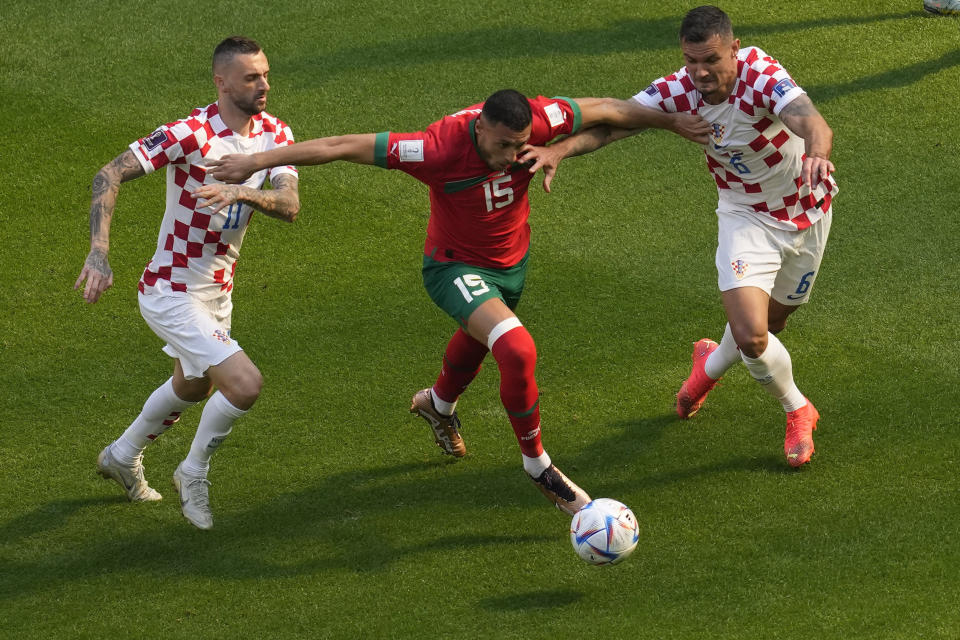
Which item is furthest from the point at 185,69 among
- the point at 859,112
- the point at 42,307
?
the point at 859,112

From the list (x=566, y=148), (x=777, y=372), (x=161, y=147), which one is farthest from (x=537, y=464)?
(x=161, y=147)

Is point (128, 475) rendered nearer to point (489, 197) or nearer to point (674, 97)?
point (489, 197)

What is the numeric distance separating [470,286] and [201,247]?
1266mm

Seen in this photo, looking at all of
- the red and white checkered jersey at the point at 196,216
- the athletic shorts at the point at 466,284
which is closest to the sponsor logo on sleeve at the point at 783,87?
the athletic shorts at the point at 466,284

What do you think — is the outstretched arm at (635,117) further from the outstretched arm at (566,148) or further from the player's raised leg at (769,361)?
the player's raised leg at (769,361)

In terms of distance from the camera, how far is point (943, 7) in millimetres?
10641

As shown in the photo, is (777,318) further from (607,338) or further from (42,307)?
(42,307)

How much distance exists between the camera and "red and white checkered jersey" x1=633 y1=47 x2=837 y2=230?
18.5ft

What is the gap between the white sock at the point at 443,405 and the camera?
6137 mm

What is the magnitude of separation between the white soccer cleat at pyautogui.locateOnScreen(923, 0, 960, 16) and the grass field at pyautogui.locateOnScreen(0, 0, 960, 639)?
7.7 inches

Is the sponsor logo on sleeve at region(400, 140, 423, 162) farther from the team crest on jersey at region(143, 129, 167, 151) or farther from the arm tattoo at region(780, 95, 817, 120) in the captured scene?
the arm tattoo at region(780, 95, 817, 120)

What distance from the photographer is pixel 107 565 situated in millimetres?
5578

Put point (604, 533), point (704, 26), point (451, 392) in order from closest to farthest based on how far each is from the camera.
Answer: point (604, 533) → point (704, 26) → point (451, 392)

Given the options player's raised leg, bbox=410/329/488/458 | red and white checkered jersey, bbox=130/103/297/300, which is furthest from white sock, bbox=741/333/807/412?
red and white checkered jersey, bbox=130/103/297/300
